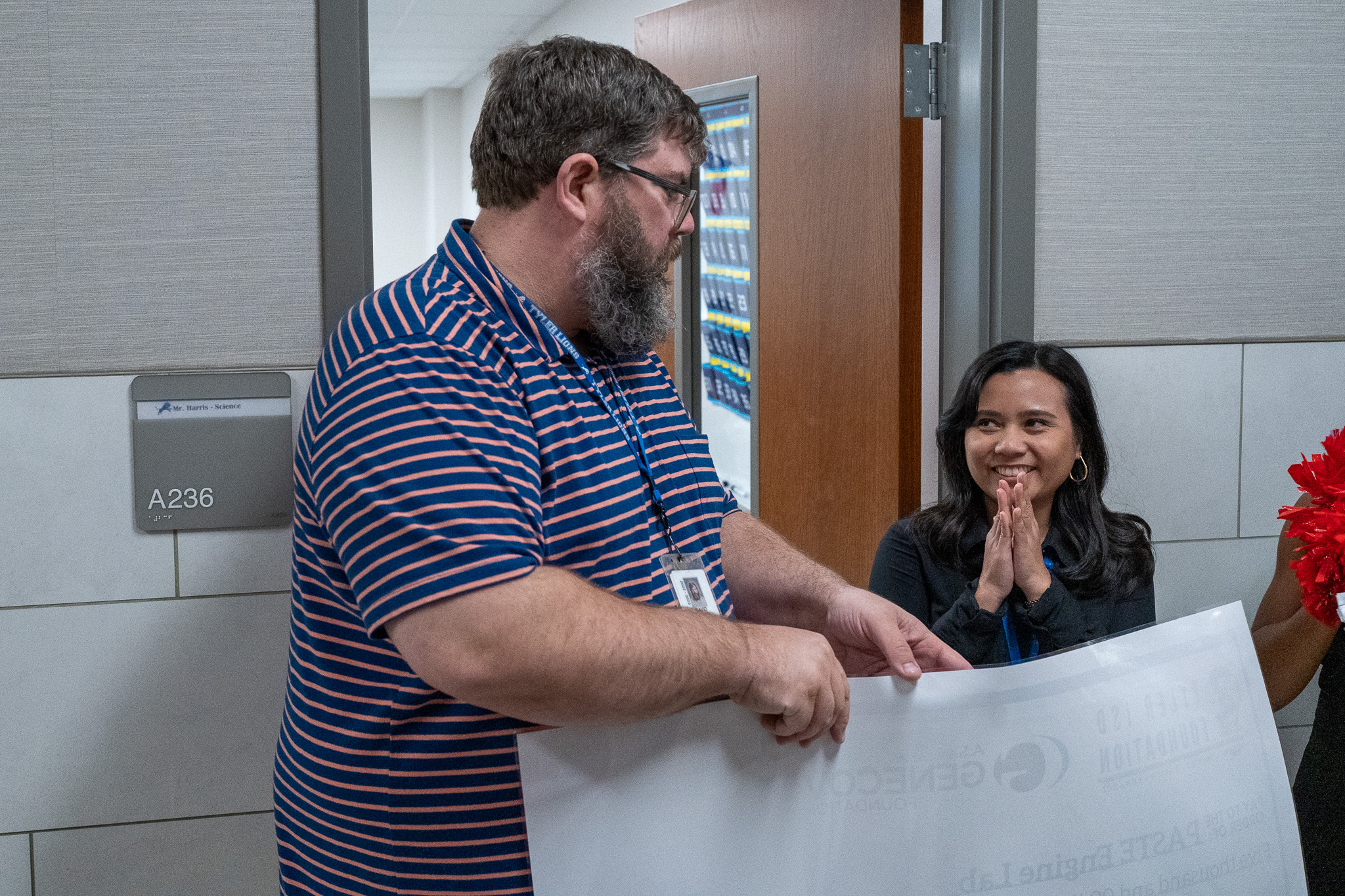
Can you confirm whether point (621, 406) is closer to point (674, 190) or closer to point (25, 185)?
point (674, 190)

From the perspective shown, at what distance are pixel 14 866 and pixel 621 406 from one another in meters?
1.11

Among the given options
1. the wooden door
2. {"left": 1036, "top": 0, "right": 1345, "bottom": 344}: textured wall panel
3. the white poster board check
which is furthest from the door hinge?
the white poster board check

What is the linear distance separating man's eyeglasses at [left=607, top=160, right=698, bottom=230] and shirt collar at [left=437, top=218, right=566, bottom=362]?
0.55 feet

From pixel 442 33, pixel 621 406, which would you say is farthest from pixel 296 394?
pixel 442 33

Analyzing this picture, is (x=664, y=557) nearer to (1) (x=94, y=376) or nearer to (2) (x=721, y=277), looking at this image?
(1) (x=94, y=376)

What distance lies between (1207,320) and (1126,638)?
1110mm

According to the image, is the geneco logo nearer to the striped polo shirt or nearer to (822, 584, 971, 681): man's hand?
(822, 584, 971, 681): man's hand

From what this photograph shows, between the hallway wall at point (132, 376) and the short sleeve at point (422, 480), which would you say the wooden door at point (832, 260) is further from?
the short sleeve at point (422, 480)

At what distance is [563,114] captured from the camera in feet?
3.57

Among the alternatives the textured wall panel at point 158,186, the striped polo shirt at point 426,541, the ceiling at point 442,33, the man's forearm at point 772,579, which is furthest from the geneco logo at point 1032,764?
the ceiling at point 442,33

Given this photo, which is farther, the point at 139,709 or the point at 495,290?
the point at 139,709

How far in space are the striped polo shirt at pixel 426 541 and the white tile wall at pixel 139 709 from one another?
1.56 feet

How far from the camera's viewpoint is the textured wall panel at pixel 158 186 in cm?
145

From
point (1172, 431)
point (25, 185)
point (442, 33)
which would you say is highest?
point (442, 33)
